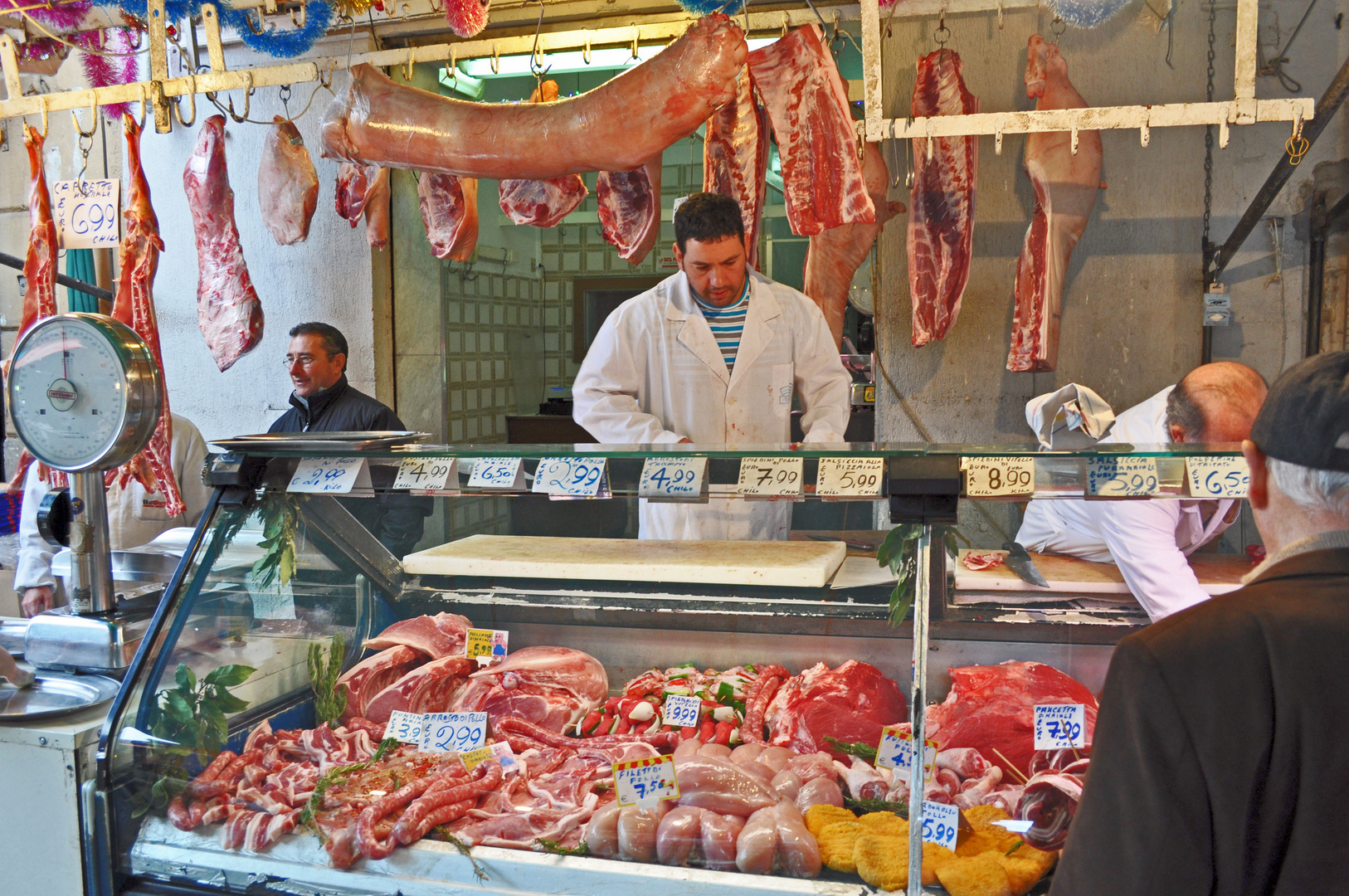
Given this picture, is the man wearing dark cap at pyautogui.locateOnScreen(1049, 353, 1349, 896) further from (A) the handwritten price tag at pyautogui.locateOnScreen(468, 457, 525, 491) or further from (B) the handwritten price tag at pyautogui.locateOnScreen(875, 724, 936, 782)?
(A) the handwritten price tag at pyautogui.locateOnScreen(468, 457, 525, 491)

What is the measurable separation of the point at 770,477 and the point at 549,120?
7.49 ft

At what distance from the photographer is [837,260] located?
175 inches

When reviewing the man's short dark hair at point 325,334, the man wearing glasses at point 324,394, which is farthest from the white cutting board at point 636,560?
the man's short dark hair at point 325,334

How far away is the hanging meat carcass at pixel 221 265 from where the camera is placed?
16.8ft

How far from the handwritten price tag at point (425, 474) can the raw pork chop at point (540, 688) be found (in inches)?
23.9

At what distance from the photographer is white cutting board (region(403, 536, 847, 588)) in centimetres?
226

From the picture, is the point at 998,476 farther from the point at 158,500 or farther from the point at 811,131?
the point at 158,500

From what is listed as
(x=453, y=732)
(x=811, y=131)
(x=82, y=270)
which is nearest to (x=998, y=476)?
(x=453, y=732)

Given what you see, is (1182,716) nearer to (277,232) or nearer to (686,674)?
(686,674)

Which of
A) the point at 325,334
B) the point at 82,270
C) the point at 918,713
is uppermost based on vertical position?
the point at 82,270

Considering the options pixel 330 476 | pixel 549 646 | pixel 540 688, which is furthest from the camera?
pixel 549 646

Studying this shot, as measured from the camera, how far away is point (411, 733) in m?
2.27

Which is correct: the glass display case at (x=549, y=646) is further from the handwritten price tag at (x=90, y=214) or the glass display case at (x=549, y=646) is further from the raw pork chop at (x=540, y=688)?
the handwritten price tag at (x=90, y=214)

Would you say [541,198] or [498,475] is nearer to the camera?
[498,475]
